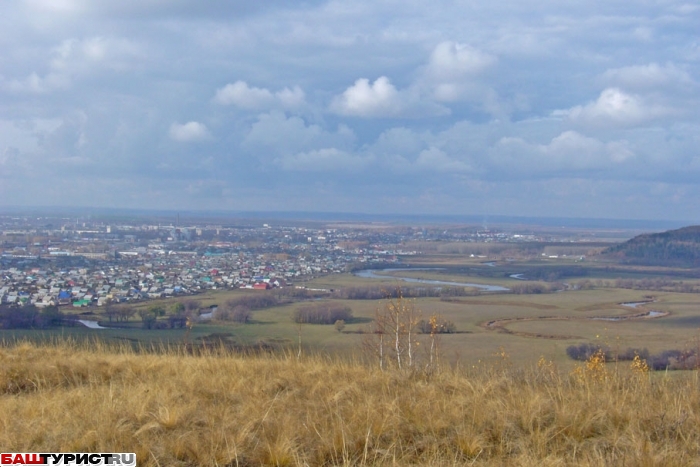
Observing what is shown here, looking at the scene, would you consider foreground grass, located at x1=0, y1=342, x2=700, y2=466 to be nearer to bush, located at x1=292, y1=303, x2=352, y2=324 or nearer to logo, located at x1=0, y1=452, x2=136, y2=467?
logo, located at x1=0, y1=452, x2=136, y2=467

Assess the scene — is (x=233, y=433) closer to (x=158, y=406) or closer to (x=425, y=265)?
(x=158, y=406)

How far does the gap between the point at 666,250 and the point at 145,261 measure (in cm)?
4374

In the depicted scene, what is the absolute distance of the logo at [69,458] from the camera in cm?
477

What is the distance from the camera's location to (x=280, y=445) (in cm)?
498

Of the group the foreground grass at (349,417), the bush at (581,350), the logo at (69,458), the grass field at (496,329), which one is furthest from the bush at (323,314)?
the logo at (69,458)

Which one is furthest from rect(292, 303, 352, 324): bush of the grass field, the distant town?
the distant town

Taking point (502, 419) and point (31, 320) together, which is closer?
point (502, 419)

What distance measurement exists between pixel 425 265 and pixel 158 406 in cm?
5467

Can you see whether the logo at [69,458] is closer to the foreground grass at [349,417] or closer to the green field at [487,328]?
the foreground grass at [349,417]

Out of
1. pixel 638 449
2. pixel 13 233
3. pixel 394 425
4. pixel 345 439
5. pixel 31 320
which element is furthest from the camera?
pixel 13 233

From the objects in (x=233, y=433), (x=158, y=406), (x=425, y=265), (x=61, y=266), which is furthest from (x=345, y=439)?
(x=425, y=265)

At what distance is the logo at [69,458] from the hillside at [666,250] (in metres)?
53.9

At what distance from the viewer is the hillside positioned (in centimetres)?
5308

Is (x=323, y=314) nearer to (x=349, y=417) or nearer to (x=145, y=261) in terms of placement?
(x=349, y=417)
